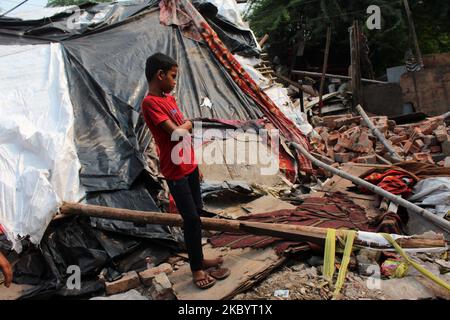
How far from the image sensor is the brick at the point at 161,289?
2.86 meters

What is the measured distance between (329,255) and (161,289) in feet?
3.84

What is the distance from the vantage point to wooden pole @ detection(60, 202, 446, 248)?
291cm

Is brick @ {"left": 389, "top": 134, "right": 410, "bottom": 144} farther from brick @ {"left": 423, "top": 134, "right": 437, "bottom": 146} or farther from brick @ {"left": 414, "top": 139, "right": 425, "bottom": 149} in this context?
brick @ {"left": 423, "top": 134, "right": 437, "bottom": 146}

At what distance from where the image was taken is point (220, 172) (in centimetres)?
489

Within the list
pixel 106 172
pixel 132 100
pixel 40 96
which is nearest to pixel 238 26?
pixel 132 100

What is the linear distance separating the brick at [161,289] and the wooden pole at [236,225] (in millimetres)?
431

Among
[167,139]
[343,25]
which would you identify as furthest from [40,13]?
[343,25]

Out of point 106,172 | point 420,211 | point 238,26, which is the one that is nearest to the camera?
point 420,211

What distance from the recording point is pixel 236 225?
318 centimetres

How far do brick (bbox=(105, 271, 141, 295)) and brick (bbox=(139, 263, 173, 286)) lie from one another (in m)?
0.05

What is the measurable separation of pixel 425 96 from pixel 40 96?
860cm

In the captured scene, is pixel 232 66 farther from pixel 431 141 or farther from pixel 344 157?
pixel 431 141
